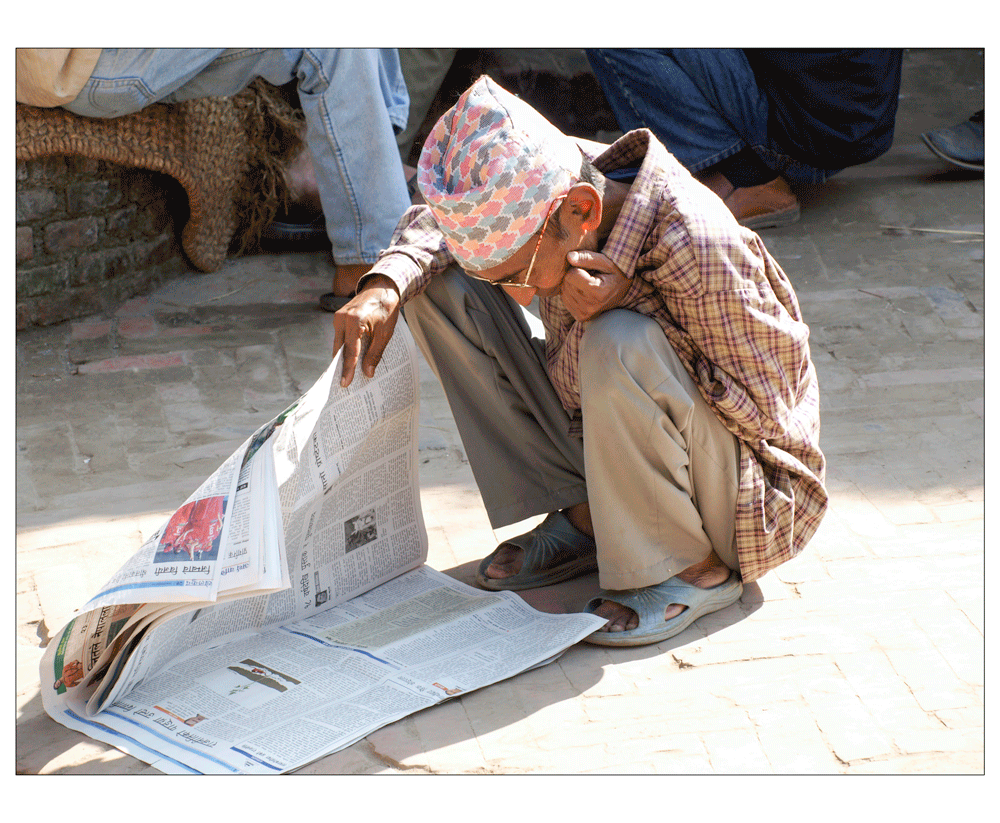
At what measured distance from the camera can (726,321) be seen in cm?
182

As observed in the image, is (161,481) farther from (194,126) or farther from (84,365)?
(194,126)

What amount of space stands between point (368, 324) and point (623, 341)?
493mm

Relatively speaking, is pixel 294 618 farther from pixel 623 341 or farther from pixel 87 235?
pixel 87 235

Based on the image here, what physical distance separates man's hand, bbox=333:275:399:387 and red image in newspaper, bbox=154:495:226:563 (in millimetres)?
358

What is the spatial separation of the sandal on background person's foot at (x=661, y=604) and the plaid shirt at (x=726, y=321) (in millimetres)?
66

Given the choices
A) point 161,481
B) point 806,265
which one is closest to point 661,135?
point 806,265

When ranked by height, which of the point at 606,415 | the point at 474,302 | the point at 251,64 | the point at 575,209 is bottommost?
the point at 606,415

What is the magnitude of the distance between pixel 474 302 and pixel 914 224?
108 inches

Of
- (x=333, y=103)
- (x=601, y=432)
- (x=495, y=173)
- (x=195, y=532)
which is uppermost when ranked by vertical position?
(x=333, y=103)

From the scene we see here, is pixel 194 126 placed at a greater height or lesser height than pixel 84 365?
greater

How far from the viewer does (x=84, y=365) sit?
130 inches

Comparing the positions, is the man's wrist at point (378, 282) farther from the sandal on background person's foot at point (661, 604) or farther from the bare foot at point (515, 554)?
the sandal on background person's foot at point (661, 604)

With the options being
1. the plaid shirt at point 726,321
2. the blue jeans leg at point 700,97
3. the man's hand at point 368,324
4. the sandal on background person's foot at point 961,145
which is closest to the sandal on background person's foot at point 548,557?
the plaid shirt at point 726,321

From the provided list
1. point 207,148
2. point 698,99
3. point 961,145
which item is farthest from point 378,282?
point 961,145
